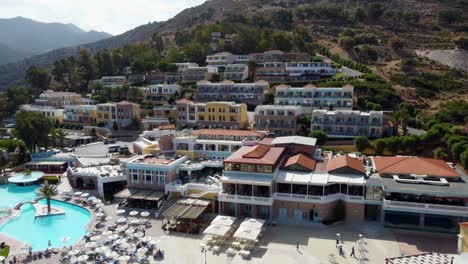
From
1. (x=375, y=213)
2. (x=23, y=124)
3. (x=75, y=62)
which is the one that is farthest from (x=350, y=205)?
(x=75, y=62)

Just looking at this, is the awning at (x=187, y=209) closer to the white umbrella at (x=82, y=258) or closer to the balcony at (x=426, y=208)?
the white umbrella at (x=82, y=258)

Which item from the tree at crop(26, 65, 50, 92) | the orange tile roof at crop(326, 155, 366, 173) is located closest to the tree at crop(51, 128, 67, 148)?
the tree at crop(26, 65, 50, 92)

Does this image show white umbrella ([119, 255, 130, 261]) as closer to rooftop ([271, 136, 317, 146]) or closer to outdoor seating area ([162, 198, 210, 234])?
outdoor seating area ([162, 198, 210, 234])

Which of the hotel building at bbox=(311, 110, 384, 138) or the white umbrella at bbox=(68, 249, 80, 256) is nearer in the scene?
the white umbrella at bbox=(68, 249, 80, 256)

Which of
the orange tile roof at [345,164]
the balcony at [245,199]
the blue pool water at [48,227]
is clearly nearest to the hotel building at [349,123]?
the orange tile roof at [345,164]

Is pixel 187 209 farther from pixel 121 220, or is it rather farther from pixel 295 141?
pixel 295 141

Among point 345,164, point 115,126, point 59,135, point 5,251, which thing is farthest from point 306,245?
point 115,126
